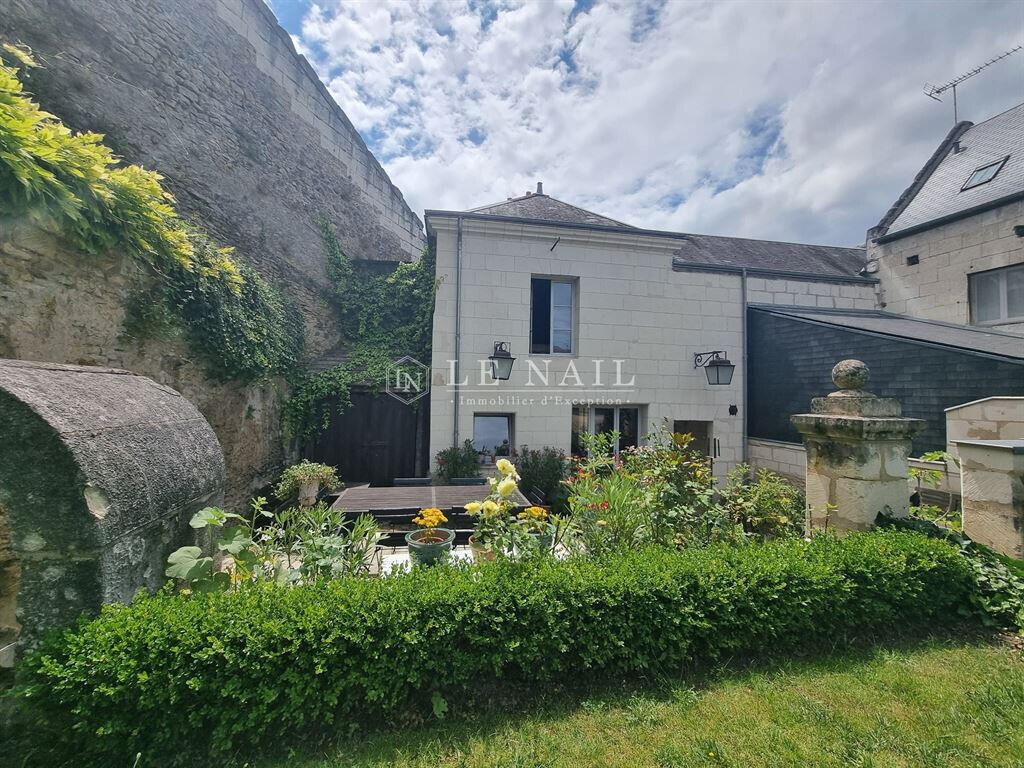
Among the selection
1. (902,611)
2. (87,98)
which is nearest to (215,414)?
(87,98)

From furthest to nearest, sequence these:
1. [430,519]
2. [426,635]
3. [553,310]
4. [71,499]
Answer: [553,310]
[430,519]
[426,635]
[71,499]

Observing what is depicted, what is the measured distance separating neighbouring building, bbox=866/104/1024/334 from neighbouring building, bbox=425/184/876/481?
8.39ft

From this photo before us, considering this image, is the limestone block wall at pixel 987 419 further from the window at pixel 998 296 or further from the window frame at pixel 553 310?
the window frame at pixel 553 310

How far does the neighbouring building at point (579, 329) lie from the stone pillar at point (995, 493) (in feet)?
14.5

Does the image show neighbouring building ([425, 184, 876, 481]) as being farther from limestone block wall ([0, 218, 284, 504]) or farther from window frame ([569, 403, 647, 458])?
limestone block wall ([0, 218, 284, 504])

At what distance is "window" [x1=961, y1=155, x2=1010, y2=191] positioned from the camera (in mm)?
7887

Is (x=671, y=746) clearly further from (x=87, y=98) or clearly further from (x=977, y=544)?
(x=87, y=98)

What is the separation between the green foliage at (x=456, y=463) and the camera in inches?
258

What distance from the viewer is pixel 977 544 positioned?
290 cm

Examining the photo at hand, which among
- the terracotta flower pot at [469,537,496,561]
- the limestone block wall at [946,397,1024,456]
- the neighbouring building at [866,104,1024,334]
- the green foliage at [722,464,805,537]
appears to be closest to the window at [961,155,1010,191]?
the neighbouring building at [866,104,1024,334]

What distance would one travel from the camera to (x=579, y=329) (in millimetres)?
7445

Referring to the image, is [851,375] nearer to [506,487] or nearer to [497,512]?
[506,487]

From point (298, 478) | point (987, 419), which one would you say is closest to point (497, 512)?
point (298, 478)

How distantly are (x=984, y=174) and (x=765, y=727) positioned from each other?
1277 cm
